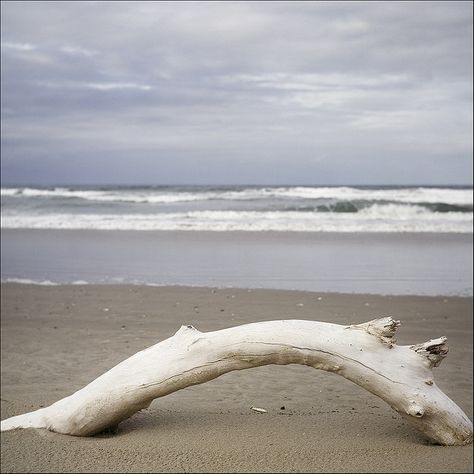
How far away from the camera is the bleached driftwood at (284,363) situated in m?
3.94

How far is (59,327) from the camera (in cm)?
823

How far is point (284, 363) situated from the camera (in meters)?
4.09

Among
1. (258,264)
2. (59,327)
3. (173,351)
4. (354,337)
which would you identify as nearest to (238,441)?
(173,351)

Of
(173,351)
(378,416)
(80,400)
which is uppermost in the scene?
(173,351)

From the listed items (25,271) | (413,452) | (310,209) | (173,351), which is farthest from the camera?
(310,209)

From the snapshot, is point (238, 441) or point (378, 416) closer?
point (238, 441)

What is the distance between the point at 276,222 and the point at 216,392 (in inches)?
701

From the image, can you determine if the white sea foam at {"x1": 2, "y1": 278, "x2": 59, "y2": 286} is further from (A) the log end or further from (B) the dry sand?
(A) the log end

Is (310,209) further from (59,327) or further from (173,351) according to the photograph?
(173,351)

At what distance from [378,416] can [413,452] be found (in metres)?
0.95

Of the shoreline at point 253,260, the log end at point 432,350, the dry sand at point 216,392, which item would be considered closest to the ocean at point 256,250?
the shoreline at point 253,260

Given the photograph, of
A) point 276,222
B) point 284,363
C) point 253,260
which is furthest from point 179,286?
point 276,222

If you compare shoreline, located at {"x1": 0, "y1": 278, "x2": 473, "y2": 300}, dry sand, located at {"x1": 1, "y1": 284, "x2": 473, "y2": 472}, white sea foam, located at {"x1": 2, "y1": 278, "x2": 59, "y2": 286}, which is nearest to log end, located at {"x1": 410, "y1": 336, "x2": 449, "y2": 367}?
dry sand, located at {"x1": 1, "y1": 284, "x2": 473, "y2": 472}

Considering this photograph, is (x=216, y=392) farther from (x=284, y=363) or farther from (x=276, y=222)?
(x=276, y=222)
